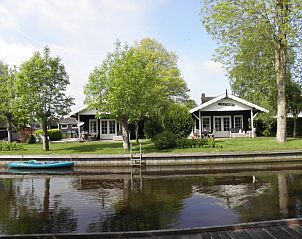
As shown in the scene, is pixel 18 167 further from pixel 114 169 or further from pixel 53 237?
pixel 53 237

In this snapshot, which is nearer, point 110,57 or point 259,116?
point 110,57

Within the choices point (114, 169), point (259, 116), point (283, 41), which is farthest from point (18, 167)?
point (259, 116)

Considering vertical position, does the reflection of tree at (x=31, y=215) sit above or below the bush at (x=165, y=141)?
below

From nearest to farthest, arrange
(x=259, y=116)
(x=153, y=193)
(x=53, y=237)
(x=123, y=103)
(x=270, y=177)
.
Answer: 1. (x=53, y=237)
2. (x=153, y=193)
3. (x=270, y=177)
4. (x=123, y=103)
5. (x=259, y=116)

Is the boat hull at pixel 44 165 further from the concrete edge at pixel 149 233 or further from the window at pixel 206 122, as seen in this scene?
the window at pixel 206 122

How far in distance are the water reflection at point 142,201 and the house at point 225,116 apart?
50.4ft

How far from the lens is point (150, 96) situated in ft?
80.6

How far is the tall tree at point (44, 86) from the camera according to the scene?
79.3ft

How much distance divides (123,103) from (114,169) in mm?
4953

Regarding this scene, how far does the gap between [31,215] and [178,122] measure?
16.4 meters

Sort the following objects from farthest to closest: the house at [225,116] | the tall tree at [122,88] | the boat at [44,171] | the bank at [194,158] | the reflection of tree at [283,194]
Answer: the house at [225,116] < the tall tree at [122,88] < the bank at [194,158] < the boat at [44,171] < the reflection of tree at [283,194]

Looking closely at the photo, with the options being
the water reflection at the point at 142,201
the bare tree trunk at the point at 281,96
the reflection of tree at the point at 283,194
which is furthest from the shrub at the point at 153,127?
the reflection of tree at the point at 283,194

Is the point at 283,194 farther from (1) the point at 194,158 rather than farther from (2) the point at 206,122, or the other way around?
(2) the point at 206,122

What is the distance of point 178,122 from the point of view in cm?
2569
